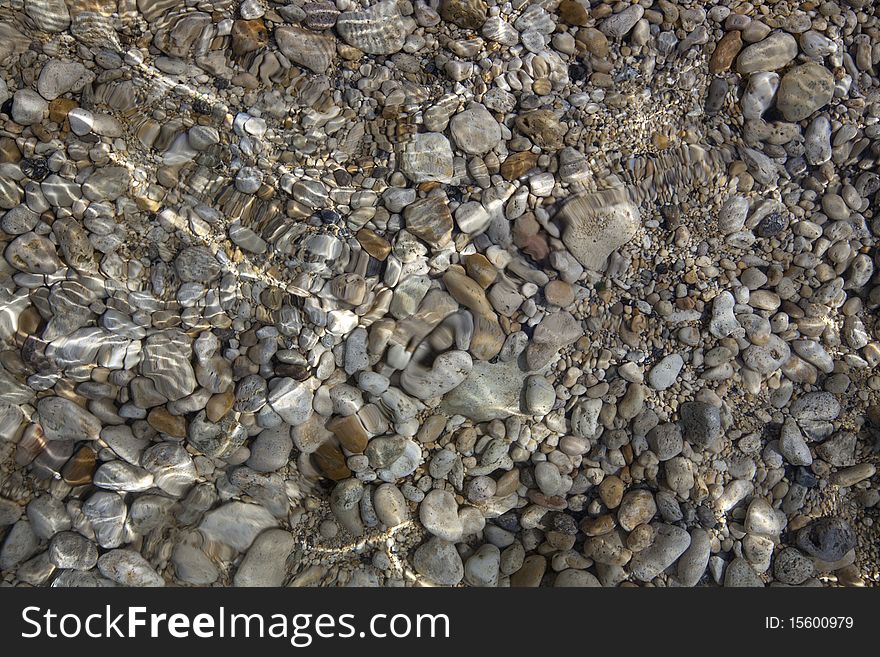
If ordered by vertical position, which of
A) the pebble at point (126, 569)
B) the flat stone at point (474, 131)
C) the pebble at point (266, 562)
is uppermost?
the flat stone at point (474, 131)

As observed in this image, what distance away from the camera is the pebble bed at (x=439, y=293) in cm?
259

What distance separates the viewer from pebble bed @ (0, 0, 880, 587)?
259cm

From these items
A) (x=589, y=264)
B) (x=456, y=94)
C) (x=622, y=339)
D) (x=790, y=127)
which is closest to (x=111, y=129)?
(x=456, y=94)

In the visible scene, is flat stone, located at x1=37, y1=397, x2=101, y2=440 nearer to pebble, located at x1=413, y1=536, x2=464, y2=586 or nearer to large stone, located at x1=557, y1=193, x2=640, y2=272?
pebble, located at x1=413, y1=536, x2=464, y2=586

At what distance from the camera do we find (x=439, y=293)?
8.70 feet

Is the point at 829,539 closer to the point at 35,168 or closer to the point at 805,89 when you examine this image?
the point at 805,89

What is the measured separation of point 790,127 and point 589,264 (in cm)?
121

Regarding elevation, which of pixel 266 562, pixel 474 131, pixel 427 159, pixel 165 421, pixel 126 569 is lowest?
pixel 126 569

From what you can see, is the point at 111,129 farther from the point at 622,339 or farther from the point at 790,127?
the point at 790,127

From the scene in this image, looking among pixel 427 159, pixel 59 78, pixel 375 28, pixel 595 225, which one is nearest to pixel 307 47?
pixel 375 28

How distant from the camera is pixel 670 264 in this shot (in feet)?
8.89

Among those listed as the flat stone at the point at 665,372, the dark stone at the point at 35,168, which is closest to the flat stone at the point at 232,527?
the dark stone at the point at 35,168

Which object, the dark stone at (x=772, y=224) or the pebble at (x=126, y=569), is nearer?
the pebble at (x=126, y=569)

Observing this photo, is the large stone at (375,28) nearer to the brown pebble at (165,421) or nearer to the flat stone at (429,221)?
the flat stone at (429,221)
